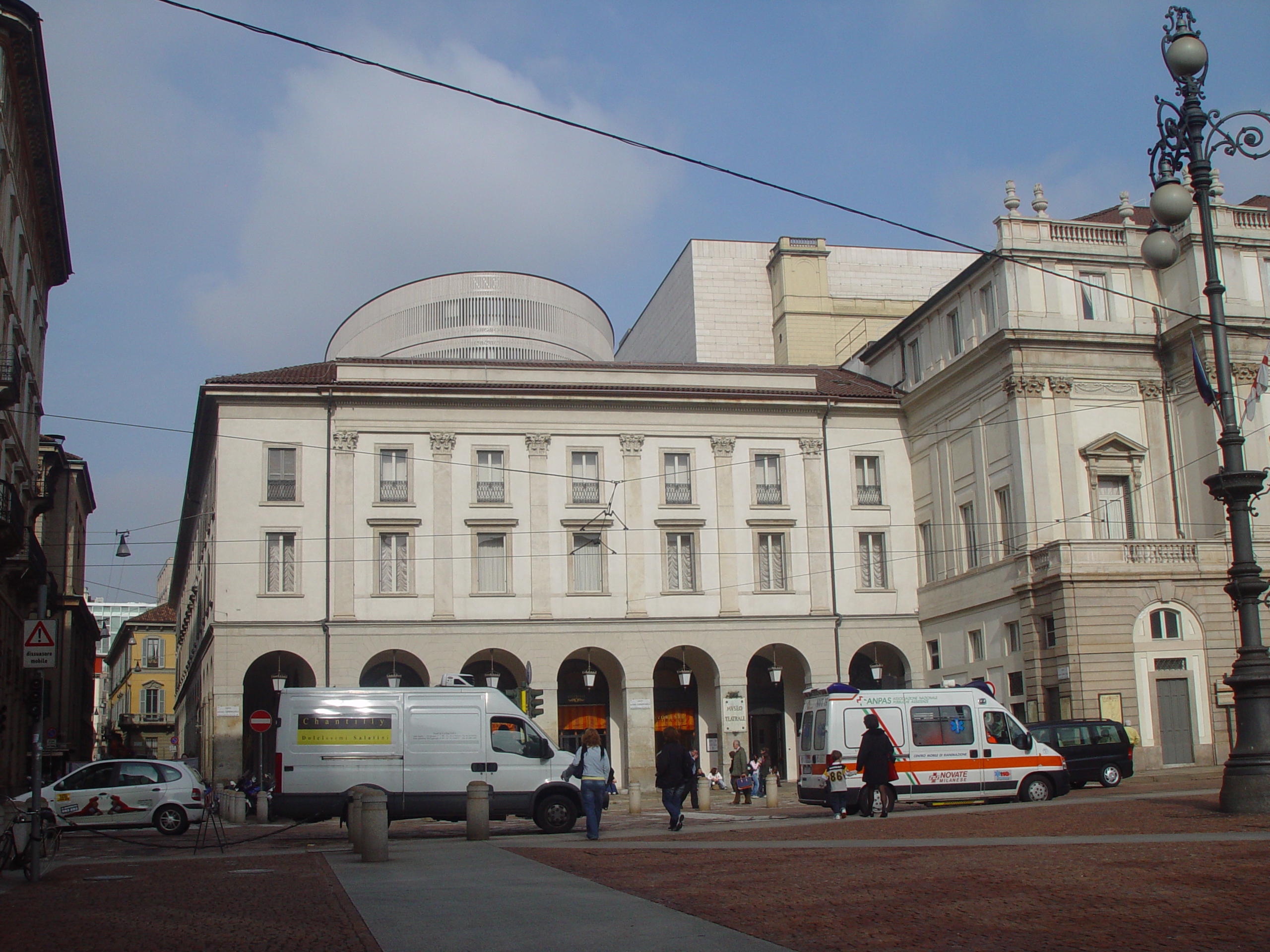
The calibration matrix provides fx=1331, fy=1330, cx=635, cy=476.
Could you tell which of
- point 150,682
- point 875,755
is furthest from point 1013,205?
point 150,682

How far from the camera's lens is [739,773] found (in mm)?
36781

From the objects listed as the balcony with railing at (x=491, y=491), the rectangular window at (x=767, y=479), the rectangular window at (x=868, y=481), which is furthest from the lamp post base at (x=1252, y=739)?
the balcony with railing at (x=491, y=491)

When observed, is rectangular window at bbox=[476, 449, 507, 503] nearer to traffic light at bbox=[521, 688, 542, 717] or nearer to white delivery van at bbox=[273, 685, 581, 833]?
traffic light at bbox=[521, 688, 542, 717]

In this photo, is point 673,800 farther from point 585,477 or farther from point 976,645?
point 585,477

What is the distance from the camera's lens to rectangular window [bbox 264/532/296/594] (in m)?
43.0

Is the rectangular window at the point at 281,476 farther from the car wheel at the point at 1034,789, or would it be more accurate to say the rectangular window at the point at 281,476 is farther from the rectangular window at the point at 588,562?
the car wheel at the point at 1034,789


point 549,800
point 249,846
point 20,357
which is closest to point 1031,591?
point 549,800

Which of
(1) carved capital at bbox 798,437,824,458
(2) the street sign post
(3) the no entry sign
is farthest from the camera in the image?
(1) carved capital at bbox 798,437,824,458

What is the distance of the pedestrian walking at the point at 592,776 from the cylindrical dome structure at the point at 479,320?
129 ft

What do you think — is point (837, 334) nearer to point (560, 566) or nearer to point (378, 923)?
point (560, 566)

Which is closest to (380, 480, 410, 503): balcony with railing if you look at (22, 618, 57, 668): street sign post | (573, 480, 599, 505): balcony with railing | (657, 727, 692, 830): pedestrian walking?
(573, 480, 599, 505): balcony with railing

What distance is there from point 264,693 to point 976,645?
79.9ft

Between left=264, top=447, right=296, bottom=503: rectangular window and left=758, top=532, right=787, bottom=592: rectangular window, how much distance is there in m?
15.9

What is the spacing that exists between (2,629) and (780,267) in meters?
36.7
